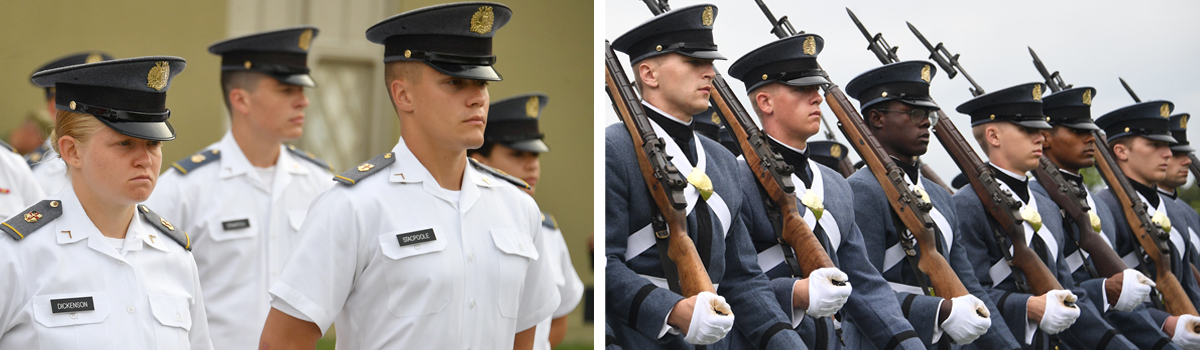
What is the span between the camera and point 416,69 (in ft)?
8.64

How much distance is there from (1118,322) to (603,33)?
259 centimetres

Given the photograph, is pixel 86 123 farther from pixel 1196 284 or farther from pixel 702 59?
pixel 1196 284

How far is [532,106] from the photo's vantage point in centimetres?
448

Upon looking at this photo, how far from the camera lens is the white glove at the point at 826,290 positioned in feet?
10.8

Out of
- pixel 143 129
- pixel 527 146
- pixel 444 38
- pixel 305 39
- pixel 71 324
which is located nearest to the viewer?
pixel 71 324

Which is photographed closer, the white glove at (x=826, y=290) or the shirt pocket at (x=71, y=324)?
the shirt pocket at (x=71, y=324)

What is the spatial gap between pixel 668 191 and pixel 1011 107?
179 centimetres

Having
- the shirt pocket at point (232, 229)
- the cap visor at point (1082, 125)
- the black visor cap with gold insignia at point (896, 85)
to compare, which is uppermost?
the black visor cap with gold insignia at point (896, 85)

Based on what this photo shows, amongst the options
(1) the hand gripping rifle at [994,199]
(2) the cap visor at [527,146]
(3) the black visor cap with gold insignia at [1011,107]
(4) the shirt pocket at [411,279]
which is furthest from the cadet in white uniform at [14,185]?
(3) the black visor cap with gold insignia at [1011,107]

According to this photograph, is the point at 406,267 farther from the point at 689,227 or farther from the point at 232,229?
the point at 232,229

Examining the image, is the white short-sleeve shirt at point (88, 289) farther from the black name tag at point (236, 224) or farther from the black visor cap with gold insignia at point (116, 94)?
the black name tag at point (236, 224)

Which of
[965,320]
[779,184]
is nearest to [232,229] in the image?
[779,184]

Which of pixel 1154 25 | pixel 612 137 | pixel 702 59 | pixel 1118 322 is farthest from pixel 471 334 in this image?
pixel 1154 25

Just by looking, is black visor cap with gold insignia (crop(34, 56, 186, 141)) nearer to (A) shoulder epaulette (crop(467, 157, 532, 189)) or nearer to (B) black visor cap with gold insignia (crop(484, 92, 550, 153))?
(A) shoulder epaulette (crop(467, 157, 532, 189))
